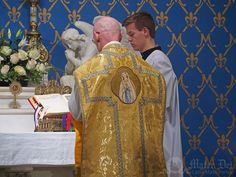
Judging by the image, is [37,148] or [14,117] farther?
→ [14,117]

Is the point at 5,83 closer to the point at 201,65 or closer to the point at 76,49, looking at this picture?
the point at 76,49

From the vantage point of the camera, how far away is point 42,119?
3.65 m

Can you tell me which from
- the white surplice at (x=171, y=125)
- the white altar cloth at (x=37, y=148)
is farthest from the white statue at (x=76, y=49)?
the white altar cloth at (x=37, y=148)

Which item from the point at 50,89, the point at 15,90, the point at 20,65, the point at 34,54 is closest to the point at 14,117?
the point at 15,90

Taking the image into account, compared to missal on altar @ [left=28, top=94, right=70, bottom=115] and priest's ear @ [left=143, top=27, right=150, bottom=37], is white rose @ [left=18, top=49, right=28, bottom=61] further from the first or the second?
priest's ear @ [left=143, top=27, right=150, bottom=37]

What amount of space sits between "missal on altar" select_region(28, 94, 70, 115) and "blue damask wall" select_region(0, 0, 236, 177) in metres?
1.63

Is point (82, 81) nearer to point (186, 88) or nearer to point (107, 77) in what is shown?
point (107, 77)

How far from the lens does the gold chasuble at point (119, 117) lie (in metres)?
3.17

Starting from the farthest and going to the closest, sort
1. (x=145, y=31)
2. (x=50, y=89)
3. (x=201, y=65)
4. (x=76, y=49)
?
(x=201, y=65)
(x=76, y=49)
(x=50, y=89)
(x=145, y=31)

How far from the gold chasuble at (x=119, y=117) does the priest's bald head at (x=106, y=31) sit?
6cm

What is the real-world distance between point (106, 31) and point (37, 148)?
2.82 feet

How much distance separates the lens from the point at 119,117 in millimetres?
3232

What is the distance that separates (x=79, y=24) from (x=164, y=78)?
1.52 metres

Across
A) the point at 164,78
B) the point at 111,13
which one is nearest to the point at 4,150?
the point at 164,78
